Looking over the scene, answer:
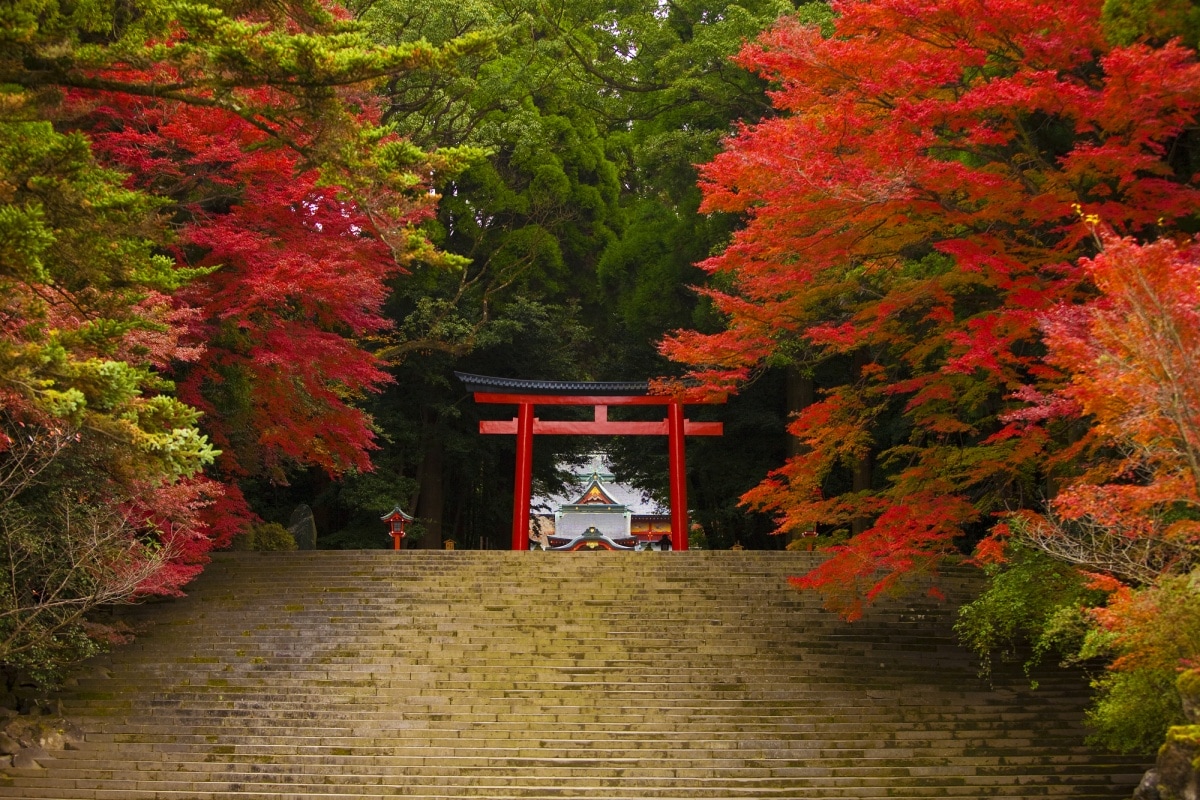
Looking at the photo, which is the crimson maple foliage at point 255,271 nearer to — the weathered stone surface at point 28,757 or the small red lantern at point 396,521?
the weathered stone surface at point 28,757

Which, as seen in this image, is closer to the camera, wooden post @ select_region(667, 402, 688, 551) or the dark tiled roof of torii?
wooden post @ select_region(667, 402, 688, 551)

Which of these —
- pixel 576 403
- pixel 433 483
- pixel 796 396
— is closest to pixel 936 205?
pixel 576 403

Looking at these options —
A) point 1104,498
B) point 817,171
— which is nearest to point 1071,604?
point 1104,498

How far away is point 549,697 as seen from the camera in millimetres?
11539

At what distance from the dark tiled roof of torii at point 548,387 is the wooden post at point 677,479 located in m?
0.65

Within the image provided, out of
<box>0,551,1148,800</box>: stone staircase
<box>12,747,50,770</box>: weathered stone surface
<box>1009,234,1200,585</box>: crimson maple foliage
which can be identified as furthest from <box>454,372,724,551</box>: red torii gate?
<box>1009,234,1200,585</box>: crimson maple foliage

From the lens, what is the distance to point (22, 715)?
428 inches

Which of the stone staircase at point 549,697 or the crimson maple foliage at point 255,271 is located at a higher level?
the crimson maple foliage at point 255,271

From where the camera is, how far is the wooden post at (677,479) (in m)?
18.3

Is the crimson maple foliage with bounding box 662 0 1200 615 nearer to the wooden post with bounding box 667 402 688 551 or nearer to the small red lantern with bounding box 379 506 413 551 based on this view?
the wooden post with bounding box 667 402 688 551

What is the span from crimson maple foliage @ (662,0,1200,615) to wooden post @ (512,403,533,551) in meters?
5.95

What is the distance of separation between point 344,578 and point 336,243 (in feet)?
13.1

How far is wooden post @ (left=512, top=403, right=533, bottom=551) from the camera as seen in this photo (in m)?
18.4

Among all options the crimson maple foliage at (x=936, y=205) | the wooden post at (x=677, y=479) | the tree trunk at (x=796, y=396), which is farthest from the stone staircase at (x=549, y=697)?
the tree trunk at (x=796, y=396)
